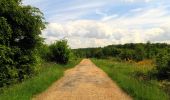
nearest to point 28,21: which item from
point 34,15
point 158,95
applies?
point 34,15

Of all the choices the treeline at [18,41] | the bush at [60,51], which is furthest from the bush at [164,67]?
the bush at [60,51]

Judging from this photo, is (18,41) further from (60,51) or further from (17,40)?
(60,51)

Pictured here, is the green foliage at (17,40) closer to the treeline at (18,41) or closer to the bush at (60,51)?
the treeline at (18,41)

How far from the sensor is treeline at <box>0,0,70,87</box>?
18.8 metres

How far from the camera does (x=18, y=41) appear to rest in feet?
71.0

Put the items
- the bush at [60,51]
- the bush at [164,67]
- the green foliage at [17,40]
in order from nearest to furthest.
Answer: the green foliage at [17,40] → the bush at [164,67] → the bush at [60,51]

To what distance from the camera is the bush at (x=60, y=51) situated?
47750mm

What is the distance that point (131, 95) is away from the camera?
51.6 ft

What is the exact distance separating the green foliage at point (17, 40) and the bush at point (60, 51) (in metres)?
24.4

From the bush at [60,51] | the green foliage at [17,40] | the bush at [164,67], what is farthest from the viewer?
the bush at [60,51]

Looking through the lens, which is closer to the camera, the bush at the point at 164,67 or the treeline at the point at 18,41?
the treeline at the point at 18,41

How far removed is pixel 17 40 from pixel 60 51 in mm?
26351

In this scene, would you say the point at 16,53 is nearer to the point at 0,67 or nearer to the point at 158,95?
the point at 0,67

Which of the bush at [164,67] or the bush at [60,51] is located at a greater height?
the bush at [60,51]
